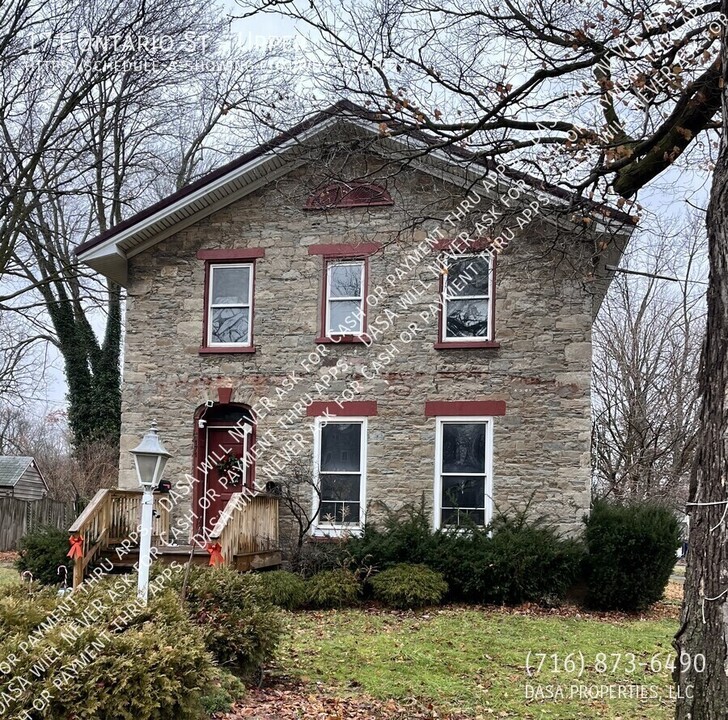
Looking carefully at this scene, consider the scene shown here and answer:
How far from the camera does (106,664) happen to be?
5.31 meters

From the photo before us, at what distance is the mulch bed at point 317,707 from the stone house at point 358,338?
22.0ft

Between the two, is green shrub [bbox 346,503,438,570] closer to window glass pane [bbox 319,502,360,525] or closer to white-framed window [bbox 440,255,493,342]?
window glass pane [bbox 319,502,360,525]

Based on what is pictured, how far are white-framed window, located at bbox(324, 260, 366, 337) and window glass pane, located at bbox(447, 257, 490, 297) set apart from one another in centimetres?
158

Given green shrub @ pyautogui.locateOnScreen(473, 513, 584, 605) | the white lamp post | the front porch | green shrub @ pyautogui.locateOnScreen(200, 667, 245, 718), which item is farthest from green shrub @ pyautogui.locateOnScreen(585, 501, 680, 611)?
the white lamp post

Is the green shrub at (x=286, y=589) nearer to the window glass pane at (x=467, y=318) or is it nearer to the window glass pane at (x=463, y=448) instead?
the window glass pane at (x=463, y=448)

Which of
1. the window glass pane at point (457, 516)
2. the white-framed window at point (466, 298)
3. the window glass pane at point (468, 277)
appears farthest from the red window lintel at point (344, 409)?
the window glass pane at point (468, 277)

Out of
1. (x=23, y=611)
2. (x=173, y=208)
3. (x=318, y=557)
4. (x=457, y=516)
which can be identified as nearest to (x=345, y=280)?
(x=173, y=208)

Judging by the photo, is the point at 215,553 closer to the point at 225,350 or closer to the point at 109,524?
the point at 109,524

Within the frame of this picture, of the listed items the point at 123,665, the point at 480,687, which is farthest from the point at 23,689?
the point at 480,687

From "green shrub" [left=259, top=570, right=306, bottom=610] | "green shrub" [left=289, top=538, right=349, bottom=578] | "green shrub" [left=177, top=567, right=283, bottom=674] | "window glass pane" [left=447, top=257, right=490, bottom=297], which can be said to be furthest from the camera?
"window glass pane" [left=447, top=257, right=490, bottom=297]

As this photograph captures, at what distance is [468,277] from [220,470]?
5.63m

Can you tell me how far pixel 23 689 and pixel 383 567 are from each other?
877 cm

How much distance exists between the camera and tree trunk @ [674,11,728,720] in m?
4.64

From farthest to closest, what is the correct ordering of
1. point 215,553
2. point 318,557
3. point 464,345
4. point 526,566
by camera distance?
point 464,345 → point 318,557 → point 526,566 → point 215,553
